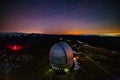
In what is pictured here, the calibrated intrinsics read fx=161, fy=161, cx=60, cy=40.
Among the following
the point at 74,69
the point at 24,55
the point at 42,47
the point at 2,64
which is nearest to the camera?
the point at 74,69

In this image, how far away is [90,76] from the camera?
2936 centimetres

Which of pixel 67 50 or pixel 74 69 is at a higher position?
pixel 67 50

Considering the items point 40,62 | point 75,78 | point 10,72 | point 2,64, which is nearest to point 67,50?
point 75,78

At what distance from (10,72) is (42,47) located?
14.7m

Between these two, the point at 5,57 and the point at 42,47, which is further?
the point at 42,47

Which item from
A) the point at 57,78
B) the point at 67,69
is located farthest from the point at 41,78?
the point at 67,69

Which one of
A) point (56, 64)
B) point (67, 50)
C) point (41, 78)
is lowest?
point (41, 78)

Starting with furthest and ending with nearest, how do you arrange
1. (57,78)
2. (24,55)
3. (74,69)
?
(24,55), (74,69), (57,78)

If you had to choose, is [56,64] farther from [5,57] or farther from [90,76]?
[5,57]

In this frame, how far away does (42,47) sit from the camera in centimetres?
4459

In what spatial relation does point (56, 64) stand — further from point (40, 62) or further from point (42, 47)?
point (42, 47)

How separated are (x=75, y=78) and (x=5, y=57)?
20.6 meters

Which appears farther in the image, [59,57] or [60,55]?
[59,57]

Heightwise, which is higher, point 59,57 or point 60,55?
point 60,55
